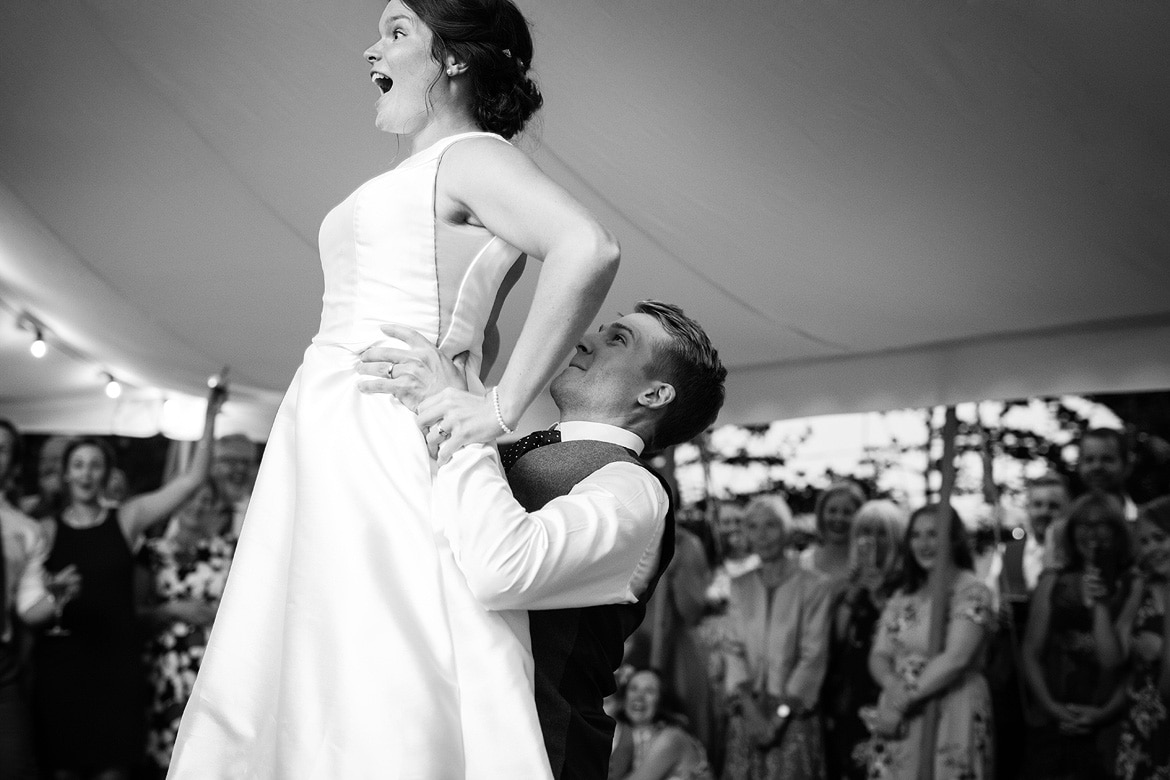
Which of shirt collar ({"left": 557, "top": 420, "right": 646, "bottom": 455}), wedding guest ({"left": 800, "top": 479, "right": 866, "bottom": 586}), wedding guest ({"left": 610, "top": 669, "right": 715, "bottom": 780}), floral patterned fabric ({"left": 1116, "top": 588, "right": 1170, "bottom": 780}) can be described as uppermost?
wedding guest ({"left": 800, "top": 479, "right": 866, "bottom": 586})

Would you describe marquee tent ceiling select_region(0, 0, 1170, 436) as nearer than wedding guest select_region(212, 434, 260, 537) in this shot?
Yes

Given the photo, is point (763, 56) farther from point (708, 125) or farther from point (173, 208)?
point (173, 208)

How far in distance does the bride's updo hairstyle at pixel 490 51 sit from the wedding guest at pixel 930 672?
3.44 metres

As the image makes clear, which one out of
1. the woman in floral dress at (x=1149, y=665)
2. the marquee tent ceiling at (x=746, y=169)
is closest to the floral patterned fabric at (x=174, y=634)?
the marquee tent ceiling at (x=746, y=169)

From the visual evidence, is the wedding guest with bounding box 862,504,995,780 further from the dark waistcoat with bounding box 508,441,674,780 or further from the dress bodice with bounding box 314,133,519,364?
the dress bodice with bounding box 314,133,519,364

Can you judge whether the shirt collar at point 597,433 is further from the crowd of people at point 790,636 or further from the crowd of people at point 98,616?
the crowd of people at point 98,616

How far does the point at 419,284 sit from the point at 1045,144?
2.05 metres

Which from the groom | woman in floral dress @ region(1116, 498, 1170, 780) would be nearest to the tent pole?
woman in floral dress @ region(1116, 498, 1170, 780)

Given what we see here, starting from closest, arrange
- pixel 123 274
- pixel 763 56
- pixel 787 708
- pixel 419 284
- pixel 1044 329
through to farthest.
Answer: pixel 419 284 → pixel 763 56 → pixel 1044 329 → pixel 123 274 → pixel 787 708

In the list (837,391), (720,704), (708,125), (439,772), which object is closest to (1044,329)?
(837,391)

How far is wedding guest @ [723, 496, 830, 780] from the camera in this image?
190 inches

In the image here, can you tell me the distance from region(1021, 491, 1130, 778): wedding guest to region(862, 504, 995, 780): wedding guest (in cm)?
18

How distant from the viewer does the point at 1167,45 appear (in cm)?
244

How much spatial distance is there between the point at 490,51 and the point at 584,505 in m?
0.52
